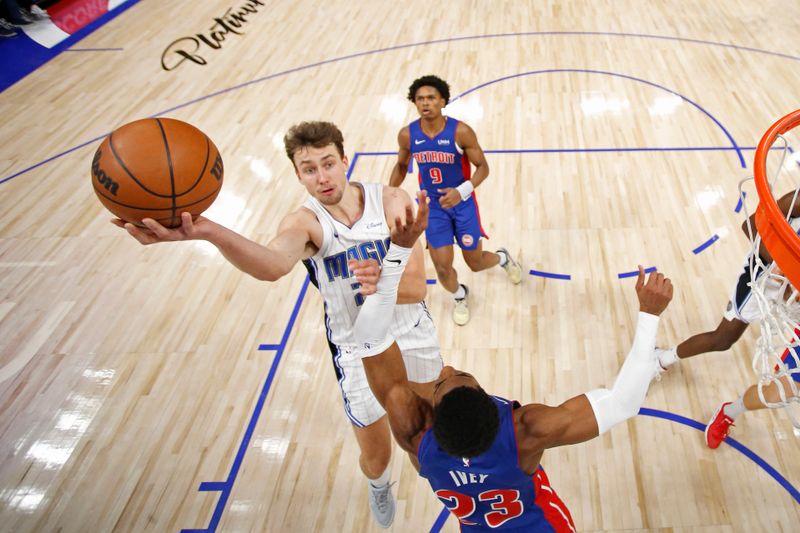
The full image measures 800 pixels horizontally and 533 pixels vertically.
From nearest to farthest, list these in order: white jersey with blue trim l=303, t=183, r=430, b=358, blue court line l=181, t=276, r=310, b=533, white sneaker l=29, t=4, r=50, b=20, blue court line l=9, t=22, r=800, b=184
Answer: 1. white jersey with blue trim l=303, t=183, r=430, b=358
2. blue court line l=181, t=276, r=310, b=533
3. blue court line l=9, t=22, r=800, b=184
4. white sneaker l=29, t=4, r=50, b=20

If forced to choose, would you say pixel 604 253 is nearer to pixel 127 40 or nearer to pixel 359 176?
pixel 359 176

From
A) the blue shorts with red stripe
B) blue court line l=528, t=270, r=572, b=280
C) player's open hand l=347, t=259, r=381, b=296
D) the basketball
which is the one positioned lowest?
blue court line l=528, t=270, r=572, b=280

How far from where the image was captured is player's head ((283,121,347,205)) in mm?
2768

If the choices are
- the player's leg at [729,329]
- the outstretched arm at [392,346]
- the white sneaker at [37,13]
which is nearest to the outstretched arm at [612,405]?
the outstretched arm at [392,346]

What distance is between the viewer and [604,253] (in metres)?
4.99

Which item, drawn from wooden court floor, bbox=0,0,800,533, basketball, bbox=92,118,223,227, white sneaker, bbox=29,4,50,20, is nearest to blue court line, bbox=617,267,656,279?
wooden court floor, bbox=0,0,800,533

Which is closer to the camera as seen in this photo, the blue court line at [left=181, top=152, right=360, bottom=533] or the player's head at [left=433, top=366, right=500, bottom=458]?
the player's head at [left=433, top=366, right=500, bottom=458]

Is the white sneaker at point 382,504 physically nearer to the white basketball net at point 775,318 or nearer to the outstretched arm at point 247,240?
the outstretched arm at point 247,240

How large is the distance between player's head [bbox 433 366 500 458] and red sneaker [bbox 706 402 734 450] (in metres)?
2.12

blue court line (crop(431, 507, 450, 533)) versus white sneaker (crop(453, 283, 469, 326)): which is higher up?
white sneaker (crop(453, 283, 469, 326))

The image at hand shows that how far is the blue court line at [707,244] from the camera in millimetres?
4910

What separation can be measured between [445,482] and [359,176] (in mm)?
4480

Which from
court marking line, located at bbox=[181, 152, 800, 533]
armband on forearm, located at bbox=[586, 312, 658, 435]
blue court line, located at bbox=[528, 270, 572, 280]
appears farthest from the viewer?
blue court line, located at bbox=[528, 270, 572, 280]

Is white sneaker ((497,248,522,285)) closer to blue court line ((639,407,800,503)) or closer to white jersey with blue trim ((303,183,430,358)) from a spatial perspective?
blue court line ((639,407,800,503))
